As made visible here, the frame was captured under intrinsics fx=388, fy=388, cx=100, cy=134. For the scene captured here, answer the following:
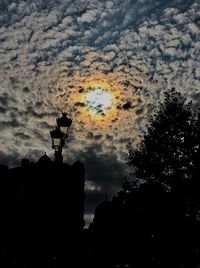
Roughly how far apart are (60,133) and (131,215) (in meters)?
31.5

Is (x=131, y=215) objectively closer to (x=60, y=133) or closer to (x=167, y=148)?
(x=167, y=148)

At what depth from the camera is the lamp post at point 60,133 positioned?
10.4 meters

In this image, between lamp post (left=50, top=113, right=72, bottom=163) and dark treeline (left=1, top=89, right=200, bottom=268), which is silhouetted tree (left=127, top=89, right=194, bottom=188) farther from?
lamp post (left=50, top=113, right=72, bottom=163)

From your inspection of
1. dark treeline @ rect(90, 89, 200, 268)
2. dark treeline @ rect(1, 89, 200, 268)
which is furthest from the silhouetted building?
dark treeline @ rect(90, 89, 200, 268)

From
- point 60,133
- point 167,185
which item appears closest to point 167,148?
point 167,185

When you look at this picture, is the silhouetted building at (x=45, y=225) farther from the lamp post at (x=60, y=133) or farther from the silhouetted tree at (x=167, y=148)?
the silhouetted tree at (x=167, y=148)

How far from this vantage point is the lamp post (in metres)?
10.4

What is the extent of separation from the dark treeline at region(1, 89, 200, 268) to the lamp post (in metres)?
0.67

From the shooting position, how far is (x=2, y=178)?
5456 cm

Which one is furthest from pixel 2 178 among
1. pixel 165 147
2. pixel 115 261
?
pixel 115 261

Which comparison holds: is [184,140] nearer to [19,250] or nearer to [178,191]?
[178,191]

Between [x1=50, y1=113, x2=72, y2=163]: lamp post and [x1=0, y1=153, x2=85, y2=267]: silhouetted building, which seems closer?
[x1=0, y1=153, x2=85, y2=267]: silhouetted building

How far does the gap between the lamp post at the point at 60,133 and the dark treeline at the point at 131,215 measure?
2.20 ft

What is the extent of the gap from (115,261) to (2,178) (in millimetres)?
45702
